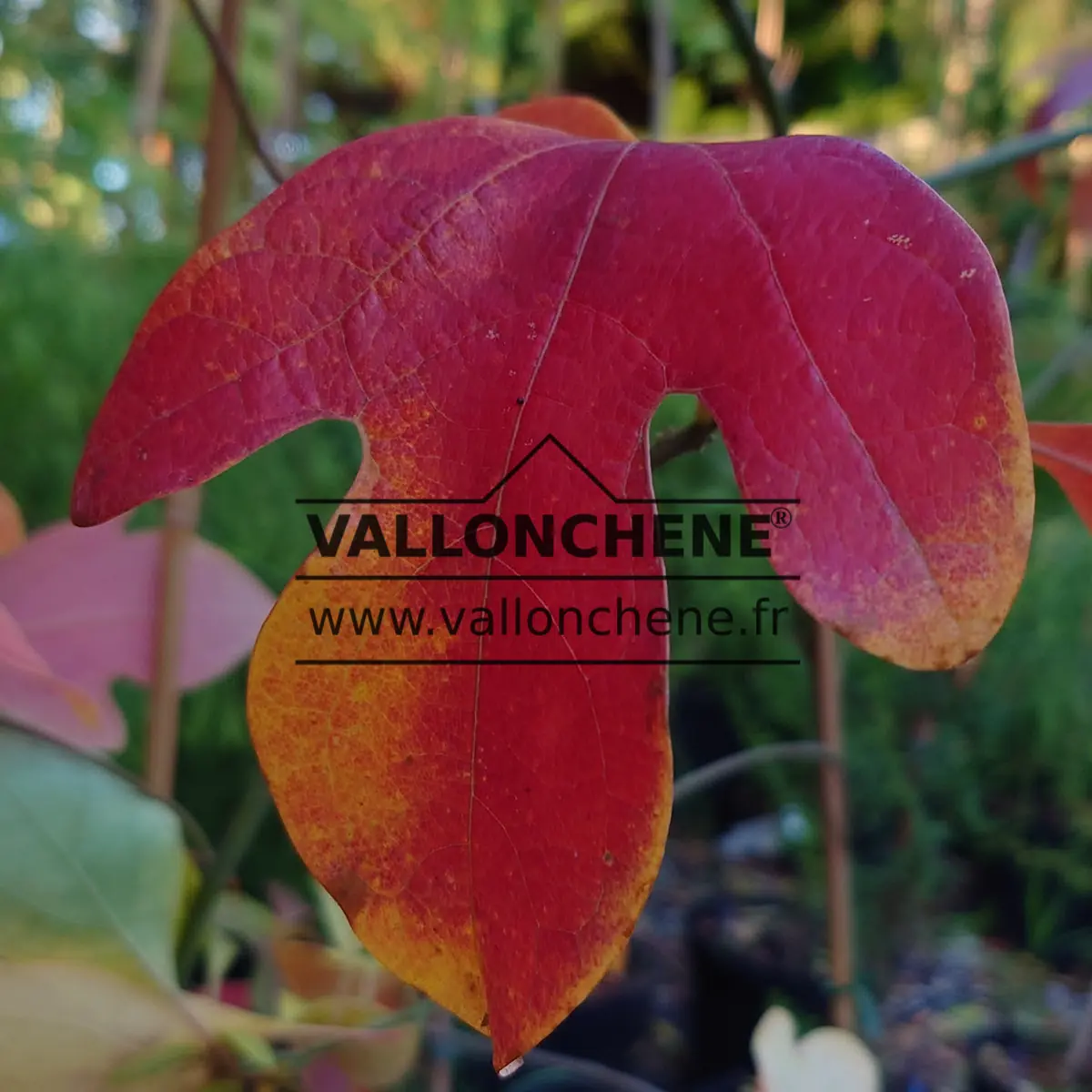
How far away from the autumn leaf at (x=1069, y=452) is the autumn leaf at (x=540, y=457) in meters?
0.09

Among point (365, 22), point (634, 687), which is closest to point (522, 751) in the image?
point (634, 687)

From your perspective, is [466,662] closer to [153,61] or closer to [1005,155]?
[1005,155]

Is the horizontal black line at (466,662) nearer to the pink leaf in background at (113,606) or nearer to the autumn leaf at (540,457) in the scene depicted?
the autumn leaf at (540,457)

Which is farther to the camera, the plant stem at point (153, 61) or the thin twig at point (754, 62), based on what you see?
the plant stem at point (153, 61)

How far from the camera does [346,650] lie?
16cm

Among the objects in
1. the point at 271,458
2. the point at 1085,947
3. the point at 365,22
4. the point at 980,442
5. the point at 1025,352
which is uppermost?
the point at 365,22

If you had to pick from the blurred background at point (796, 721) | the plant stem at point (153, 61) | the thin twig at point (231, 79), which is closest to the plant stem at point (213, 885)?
the thin twig at point (231, 79)

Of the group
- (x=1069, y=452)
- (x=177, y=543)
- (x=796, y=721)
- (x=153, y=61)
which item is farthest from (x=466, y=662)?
(x=153, y=61)

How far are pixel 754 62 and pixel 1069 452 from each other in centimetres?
16

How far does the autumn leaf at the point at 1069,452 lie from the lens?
0.23m

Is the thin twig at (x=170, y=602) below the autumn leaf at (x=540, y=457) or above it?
above

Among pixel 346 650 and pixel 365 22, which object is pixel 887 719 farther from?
pixel 365 22

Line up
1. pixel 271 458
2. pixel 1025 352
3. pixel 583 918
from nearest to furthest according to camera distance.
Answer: pixel 583 918 < pixel 271 458 < pixel 1025 352

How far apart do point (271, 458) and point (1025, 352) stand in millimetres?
1156
